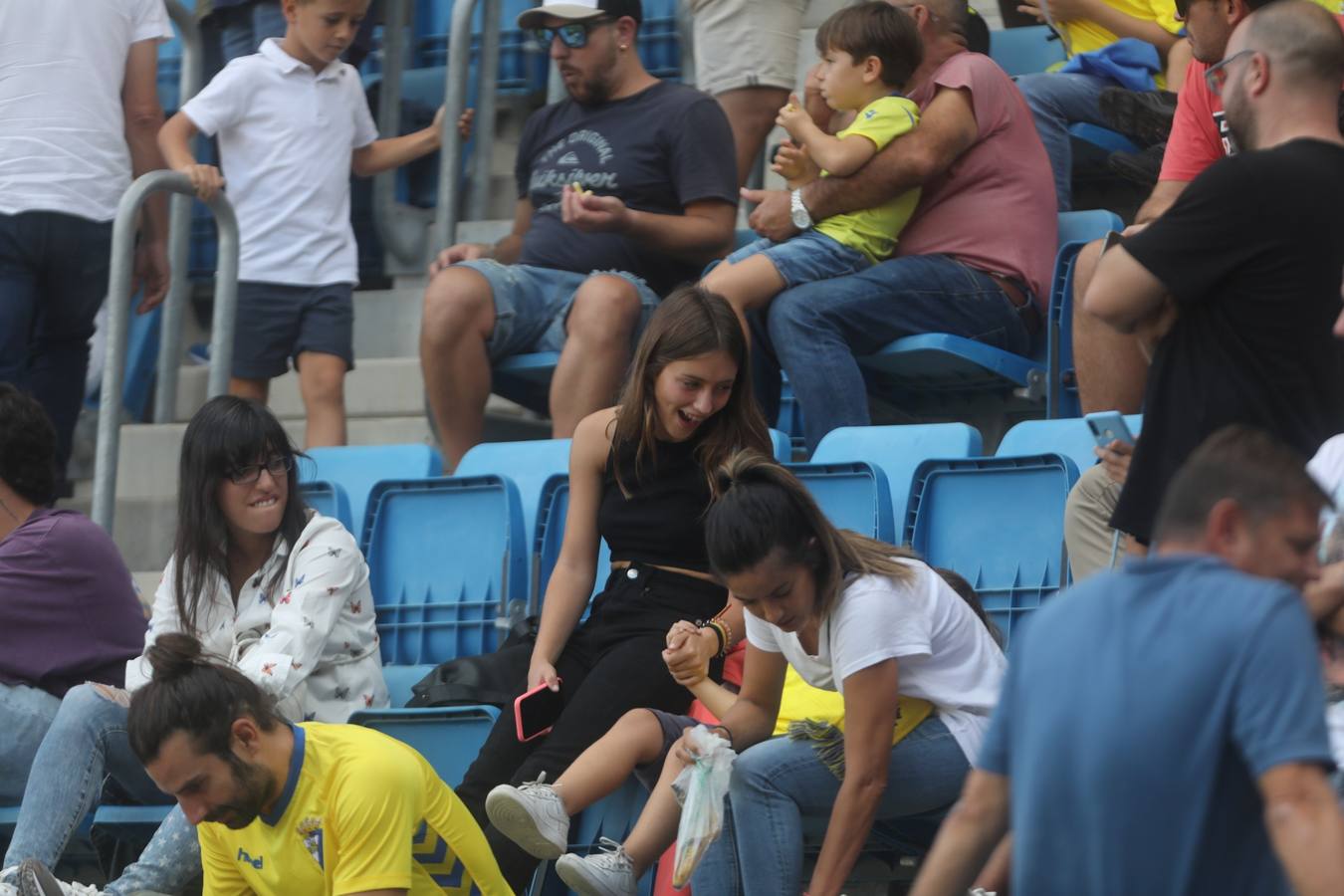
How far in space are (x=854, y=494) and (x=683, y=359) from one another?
0.50 m

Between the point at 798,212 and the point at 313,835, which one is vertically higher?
the point at 798,212

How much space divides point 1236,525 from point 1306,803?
13.2 inches

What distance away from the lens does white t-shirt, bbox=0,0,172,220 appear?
550cm

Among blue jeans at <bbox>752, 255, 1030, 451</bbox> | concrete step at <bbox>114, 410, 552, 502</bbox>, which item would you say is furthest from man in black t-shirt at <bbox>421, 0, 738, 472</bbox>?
concrete step at <bbox>114, 410, 552, 502</bbox>

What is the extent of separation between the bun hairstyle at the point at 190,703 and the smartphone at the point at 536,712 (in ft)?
1.98

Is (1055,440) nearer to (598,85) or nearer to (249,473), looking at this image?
(249,473)

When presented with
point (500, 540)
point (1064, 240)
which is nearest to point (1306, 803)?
point (500, 540)

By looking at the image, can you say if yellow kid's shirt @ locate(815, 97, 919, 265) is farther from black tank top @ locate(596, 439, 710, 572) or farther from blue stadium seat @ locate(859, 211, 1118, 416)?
black tank top @ locate(596, 439, 710, 572)

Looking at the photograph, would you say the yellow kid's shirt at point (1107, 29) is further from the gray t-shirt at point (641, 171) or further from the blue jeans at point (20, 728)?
the blue jeans at point (20, 728)

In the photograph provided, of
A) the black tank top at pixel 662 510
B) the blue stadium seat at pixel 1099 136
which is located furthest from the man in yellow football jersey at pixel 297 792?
the blue stadium seat at pixel 1099 136

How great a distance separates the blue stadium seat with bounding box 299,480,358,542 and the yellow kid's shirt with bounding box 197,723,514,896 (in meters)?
1.37

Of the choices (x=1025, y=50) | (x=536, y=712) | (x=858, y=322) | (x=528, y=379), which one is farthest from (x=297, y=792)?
(x=1025, y=50)

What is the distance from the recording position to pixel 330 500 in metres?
5.04

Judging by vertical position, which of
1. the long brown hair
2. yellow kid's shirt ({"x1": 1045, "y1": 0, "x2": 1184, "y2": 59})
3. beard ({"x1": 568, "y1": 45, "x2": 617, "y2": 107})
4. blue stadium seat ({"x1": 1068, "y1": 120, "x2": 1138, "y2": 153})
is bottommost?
the long brown hair
